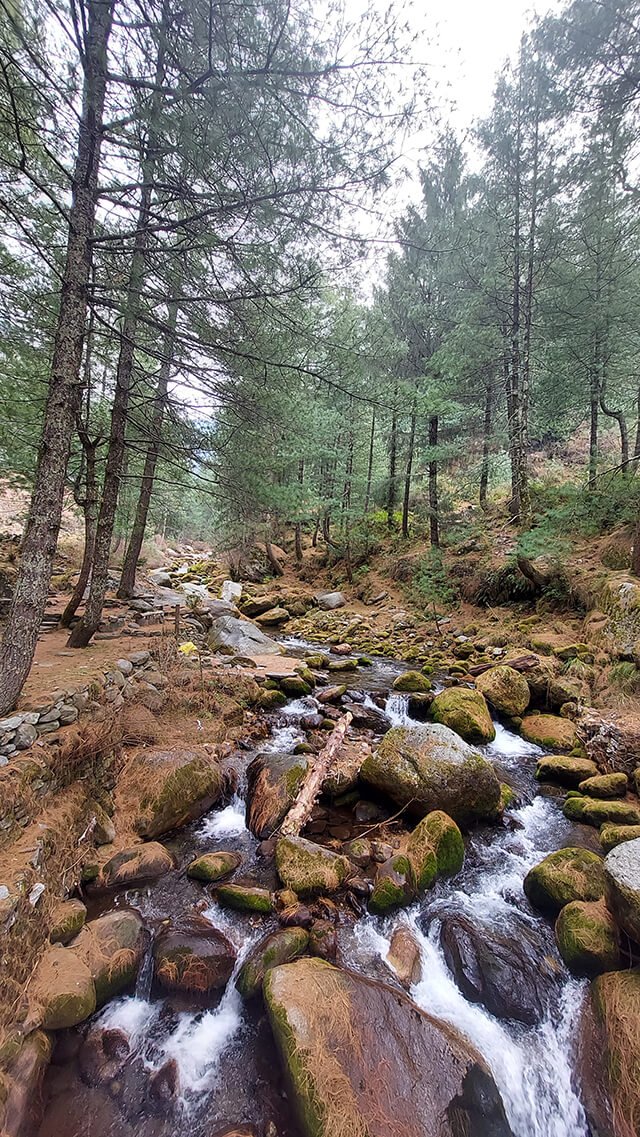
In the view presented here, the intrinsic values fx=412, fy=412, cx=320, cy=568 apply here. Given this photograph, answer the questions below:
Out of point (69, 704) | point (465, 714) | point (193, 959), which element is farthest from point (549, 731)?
point (69, 704)

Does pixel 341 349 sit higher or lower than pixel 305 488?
higher

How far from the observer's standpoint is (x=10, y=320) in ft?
17.6

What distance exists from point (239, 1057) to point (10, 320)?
7.69m

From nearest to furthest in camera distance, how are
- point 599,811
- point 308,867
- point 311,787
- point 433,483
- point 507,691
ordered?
point 308,867
point 599,811
point 311,787
point 507,691
point 433,483

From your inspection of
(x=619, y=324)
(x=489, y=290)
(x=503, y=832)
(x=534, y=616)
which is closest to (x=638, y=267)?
(x=619, y=324)

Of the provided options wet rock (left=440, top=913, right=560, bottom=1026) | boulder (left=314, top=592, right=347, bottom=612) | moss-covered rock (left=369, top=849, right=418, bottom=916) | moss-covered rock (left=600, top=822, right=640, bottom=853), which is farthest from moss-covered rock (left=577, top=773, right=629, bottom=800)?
boulder (left=314, top=592, right=347, bottom=612)

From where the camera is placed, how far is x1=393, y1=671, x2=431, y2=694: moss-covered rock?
304 inches

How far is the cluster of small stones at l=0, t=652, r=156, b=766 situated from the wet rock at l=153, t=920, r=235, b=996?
188cm

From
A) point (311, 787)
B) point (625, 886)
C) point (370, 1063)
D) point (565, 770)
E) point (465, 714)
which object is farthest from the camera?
point (465, 714)

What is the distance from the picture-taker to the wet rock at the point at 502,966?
291 centimetres

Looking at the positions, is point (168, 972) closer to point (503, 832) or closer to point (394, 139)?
point (503, 832)

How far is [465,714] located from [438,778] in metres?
1.82

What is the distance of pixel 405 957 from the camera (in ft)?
10.3

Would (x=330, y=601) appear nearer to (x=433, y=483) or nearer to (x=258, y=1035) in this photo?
(x=433, y=483)
